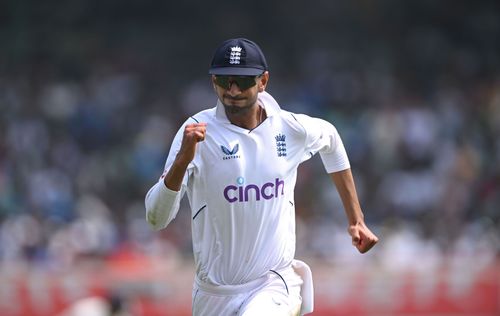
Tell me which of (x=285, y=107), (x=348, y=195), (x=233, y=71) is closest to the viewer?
(x=233, y=71)

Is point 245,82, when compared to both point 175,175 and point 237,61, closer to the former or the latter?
point 237,61

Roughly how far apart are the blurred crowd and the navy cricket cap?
8.48 metres

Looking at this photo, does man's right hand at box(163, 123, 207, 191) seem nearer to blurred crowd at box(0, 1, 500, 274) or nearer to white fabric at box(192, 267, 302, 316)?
white fabric at box(192, 267, 302, 316)

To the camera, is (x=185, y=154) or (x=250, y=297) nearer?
(x=185, y=154)

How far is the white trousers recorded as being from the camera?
621cm

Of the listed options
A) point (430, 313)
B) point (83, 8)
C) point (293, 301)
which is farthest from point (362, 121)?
point (293, 301)

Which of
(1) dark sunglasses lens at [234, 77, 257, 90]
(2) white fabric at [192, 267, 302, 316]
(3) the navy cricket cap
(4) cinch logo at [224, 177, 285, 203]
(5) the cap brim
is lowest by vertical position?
(2) white fabric at [192, 267, 302, 316]

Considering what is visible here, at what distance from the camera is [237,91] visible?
A: 6.12 m

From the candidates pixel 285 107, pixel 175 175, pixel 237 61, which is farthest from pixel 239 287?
pixel 285 107

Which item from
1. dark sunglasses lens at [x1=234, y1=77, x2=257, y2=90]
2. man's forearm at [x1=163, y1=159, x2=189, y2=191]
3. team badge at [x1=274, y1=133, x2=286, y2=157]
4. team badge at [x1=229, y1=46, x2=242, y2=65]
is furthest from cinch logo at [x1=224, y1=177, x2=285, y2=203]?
team badge at [x1=229, y1=46, x2=242, y2=65]

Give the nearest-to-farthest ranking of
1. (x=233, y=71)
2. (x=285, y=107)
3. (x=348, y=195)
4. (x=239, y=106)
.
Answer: (x=233, y=71), (x=239, y=106), (x=348, y=195), (x=285, y=107)

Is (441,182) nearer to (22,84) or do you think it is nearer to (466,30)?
(466,30)

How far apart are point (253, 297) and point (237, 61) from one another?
4.13 ft

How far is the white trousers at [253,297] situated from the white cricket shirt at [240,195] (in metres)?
0.04
